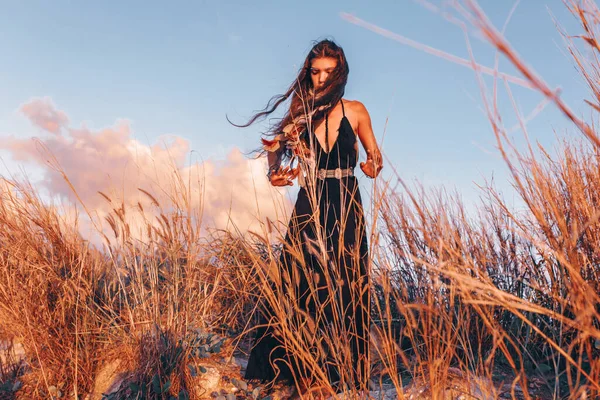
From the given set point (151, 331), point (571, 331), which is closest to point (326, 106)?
point (151, 331)

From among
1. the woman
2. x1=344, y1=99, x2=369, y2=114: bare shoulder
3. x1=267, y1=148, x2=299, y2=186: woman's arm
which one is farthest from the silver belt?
x1=344, y1=99, x2=369, y2=114: bare shoulder

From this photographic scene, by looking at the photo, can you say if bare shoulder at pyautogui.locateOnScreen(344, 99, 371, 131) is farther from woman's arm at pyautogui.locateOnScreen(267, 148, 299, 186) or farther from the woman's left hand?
woman's arm at pyautogui.locateOnScreen(267, 148, 299, 186)

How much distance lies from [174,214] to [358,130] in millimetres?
1133

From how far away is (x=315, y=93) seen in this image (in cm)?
296

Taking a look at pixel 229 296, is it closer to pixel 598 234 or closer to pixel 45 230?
pixel 45 230

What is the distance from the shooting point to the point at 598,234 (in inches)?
92.3

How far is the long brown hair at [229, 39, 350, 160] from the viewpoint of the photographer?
2.88 m

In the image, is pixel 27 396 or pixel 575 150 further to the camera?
pixel 27 396

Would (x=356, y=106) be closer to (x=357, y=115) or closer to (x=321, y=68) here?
(x=357, y=115)

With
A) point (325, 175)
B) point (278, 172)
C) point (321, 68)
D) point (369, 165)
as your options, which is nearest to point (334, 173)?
point (325, 175)

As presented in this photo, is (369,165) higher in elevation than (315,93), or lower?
lower

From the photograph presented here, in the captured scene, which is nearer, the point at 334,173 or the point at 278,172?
the point at 334,173

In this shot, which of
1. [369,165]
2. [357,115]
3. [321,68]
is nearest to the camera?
[369,165]

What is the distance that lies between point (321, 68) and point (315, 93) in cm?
19
